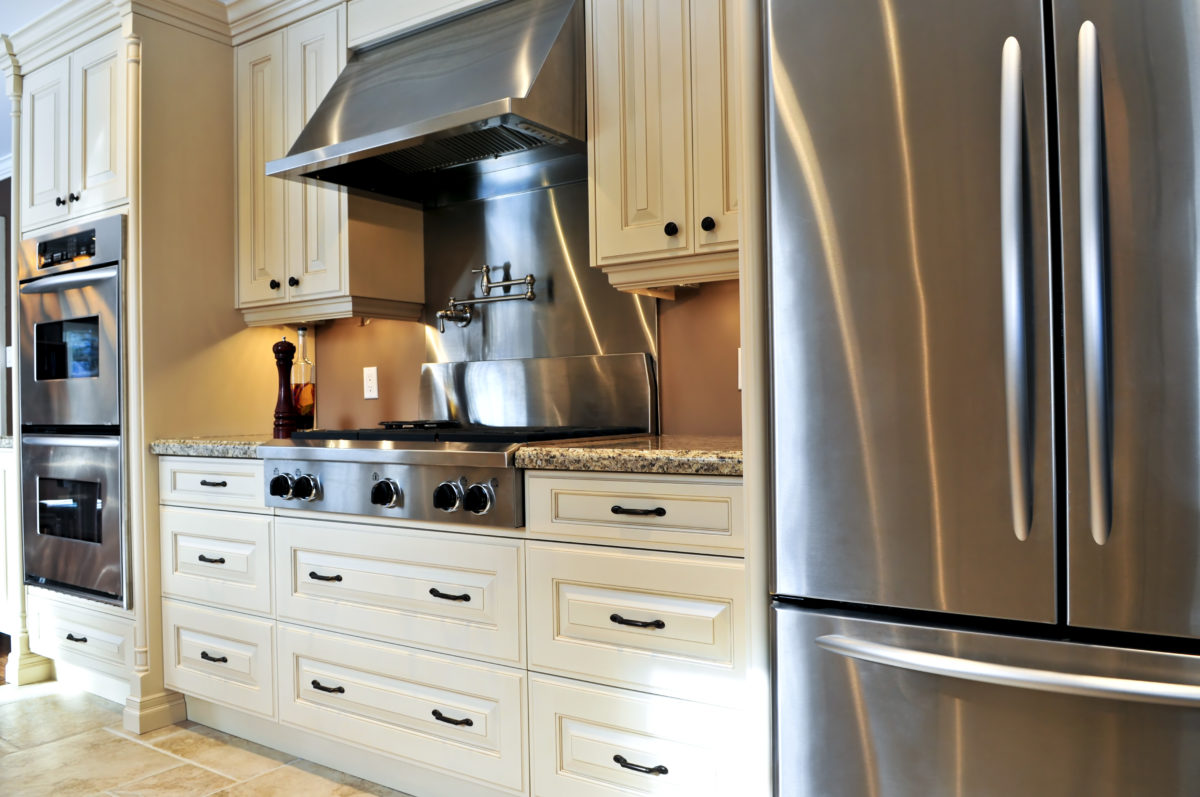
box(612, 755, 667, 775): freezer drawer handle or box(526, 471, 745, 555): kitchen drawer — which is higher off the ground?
box(526, 471, 745, 555): kitchen drawer

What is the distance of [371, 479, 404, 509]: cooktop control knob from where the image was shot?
2.22 metres

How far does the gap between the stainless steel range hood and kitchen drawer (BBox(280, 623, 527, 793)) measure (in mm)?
1335

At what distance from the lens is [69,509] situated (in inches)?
124

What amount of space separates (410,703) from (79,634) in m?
1.68

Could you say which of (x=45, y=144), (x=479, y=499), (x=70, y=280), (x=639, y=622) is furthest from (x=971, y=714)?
(x=45, y=144)

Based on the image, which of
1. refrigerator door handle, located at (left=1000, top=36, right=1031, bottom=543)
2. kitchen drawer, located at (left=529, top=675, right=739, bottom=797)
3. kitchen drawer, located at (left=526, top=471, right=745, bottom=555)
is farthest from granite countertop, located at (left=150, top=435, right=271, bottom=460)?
refrigerator door handle, located at (left=1000, top=36, right=1031, bottom=543)

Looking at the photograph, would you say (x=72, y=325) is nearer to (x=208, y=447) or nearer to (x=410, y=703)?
(x=208, y=447)

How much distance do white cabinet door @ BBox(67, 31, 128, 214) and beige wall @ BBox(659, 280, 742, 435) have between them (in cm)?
189

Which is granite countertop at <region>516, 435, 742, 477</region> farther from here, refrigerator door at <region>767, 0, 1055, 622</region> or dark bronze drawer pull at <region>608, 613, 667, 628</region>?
refrigerator door at <region>767, 0, 1055, 622</region>

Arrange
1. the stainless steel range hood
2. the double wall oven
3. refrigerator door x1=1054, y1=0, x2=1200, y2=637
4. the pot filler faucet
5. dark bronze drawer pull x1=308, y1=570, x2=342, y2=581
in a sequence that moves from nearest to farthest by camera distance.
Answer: refrigerator door x1=1054, y1=0, x2=1200, y2=637, the stainless steel range hood, dark bronze drawer pull x1=308, y1=570, x2=342, y2=581, the pot filler faucet, the double wall oven

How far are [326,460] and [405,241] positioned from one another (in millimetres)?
993

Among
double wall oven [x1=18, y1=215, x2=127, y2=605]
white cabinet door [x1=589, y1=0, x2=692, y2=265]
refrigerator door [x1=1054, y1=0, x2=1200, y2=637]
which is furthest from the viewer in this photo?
double wall oven [x1=18, y1=215, x2=127, y2=605]

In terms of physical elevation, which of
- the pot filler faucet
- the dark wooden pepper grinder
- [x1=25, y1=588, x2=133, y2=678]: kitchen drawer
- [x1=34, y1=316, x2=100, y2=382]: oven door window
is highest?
the pot filler faucet

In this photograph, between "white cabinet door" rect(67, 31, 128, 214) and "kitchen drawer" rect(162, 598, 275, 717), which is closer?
"kitchen drawer" rect(162, 598, 275, 717)
